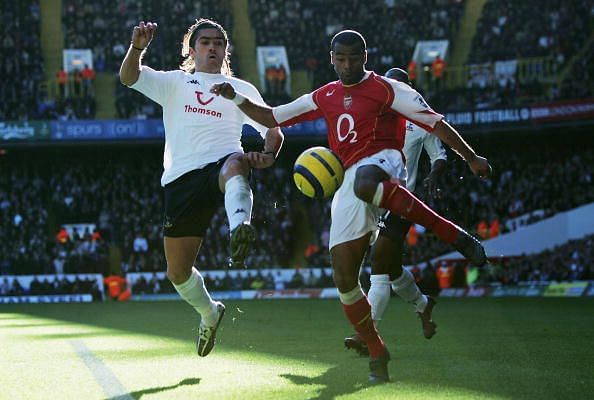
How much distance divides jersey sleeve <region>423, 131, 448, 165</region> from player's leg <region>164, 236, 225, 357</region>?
2.74 meters

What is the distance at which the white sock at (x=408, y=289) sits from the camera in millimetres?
9961

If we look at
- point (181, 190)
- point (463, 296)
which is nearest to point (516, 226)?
point (463, 296)

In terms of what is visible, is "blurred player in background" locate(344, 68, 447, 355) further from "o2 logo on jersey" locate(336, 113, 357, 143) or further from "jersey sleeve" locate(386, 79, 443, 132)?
"o2 logo on jersey" locate(336, 113, 357, 143)

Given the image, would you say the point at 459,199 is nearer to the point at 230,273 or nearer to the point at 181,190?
the point at 230,273

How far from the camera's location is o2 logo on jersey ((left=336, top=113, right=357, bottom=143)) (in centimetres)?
767

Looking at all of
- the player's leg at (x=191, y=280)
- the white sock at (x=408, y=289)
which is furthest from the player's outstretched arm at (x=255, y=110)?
the white sock at (x=408, y=289)

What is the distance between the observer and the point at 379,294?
32.4ft

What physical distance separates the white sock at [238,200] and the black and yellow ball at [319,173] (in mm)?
457

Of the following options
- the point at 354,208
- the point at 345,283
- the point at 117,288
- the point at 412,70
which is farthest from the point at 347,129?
the point at 412,70

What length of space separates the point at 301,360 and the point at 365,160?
2.22 metres

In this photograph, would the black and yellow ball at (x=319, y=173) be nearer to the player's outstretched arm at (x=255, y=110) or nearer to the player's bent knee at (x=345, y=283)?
the player's bent knee at (x=345, y=283)

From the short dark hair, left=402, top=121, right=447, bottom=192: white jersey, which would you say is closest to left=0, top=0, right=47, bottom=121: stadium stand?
left=402, top=121, right=447, bottom=192: white jersey

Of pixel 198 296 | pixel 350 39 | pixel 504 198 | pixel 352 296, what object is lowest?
pixel 504 198

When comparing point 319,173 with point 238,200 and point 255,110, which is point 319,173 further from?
point 255,110
